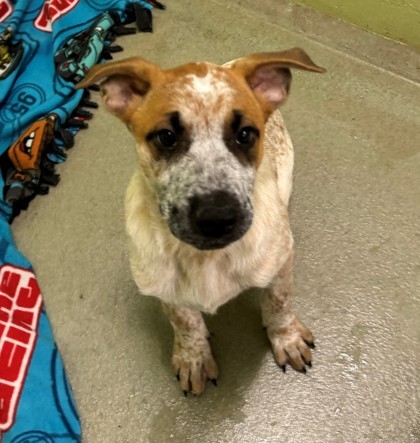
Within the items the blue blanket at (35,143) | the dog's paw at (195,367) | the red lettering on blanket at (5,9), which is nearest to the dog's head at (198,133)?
the dog's paw at (195,367)

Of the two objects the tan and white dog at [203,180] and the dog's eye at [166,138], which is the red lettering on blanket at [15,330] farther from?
the dog's eye at [166,138]

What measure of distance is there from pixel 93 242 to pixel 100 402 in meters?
0.83

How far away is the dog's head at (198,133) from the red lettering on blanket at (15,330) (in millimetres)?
1189

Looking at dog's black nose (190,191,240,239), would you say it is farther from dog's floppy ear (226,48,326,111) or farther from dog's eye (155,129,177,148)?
dog's floppy ear (226,48,326,111)

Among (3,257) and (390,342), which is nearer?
(390,342)

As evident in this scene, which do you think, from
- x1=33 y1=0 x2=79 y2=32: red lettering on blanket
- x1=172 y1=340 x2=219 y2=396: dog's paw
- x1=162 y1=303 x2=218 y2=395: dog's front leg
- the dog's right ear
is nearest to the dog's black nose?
the dog's right ear

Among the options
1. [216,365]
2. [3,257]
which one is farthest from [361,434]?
[3,257]

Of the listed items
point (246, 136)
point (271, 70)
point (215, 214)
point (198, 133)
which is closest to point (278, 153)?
point (271, 70)

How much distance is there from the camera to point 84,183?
3.24 m

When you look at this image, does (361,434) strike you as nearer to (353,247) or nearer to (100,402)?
(353,247)

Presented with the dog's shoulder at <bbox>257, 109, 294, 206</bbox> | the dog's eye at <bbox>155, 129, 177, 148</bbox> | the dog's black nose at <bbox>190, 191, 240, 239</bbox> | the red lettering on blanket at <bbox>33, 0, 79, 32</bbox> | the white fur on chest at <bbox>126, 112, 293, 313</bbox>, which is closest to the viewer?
the dog's black nose at <bbox>190, 191, 240, 239</bbox>

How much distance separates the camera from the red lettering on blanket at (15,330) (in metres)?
2.55

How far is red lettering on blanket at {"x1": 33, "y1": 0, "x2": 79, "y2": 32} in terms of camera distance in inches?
144

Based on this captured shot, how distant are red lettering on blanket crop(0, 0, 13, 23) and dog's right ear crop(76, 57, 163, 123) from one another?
2.14 metres
